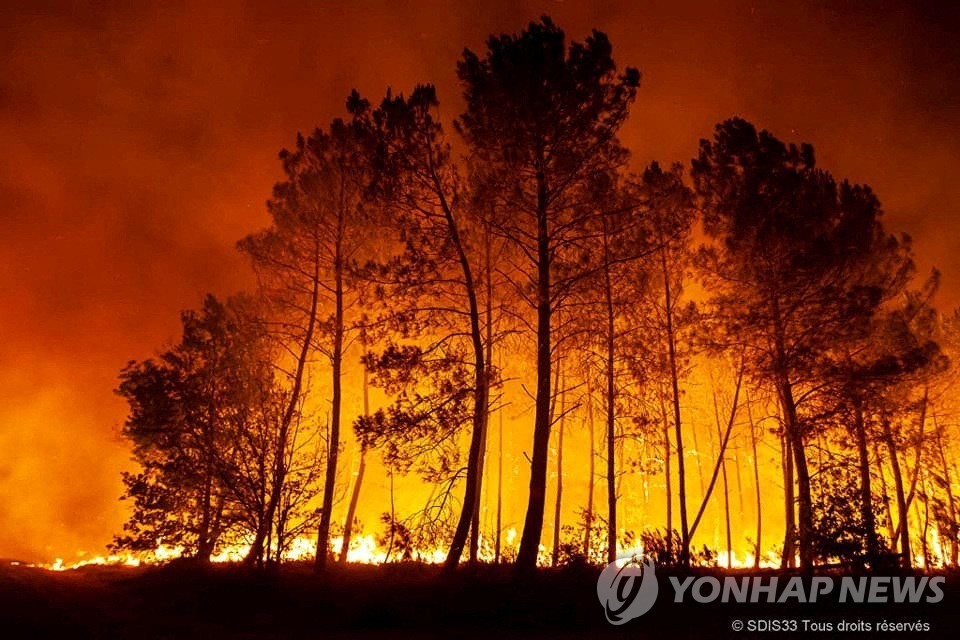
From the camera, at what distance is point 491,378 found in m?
11.9

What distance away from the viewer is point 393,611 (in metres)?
8.09

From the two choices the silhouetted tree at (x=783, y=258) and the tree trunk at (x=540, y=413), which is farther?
the silhouetted tree at (x=783, y=258)

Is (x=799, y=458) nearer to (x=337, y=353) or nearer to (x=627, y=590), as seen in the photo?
(x=627, y=590)

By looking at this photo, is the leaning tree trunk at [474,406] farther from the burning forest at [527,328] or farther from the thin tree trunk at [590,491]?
the thin tree trunk at [590,491]

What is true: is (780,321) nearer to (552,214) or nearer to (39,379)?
(552,214)

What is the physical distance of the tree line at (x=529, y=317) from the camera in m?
11.3

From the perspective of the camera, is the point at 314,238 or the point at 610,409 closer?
the point at 610,409

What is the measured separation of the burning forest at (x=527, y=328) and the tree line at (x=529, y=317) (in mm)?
68

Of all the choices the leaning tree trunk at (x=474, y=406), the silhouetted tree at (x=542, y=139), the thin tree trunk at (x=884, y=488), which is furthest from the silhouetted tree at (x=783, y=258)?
the leaning tree trunk at (x=474, y=406)

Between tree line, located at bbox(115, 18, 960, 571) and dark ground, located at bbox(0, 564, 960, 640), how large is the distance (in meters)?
1.02

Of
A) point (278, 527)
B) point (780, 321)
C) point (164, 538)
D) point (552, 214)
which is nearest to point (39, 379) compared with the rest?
point (164, 538)

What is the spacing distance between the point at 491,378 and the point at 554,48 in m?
7.29

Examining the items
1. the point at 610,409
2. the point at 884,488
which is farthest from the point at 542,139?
the point at 884,488

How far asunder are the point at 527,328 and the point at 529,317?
5.03 feet
